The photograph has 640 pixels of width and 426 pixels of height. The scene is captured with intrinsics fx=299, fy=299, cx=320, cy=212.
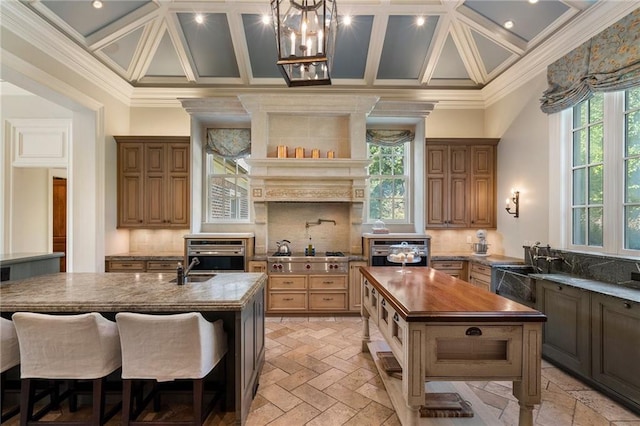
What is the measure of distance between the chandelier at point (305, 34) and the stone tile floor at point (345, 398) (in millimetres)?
2541

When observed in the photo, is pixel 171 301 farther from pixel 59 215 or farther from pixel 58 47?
pixel 59 215

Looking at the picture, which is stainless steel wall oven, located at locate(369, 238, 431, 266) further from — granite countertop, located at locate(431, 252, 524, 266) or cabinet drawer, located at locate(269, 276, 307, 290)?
cabinet drawer, located at locate(269, 276, 307, 290)

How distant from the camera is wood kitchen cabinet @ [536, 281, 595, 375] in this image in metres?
2.67

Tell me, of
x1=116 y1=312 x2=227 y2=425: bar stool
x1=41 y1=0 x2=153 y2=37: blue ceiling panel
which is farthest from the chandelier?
x1=41 y1=0 x2=153 y2=37: blue ceiling panel

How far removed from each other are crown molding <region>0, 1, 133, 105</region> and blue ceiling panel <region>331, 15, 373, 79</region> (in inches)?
139

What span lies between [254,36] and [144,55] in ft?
5.76

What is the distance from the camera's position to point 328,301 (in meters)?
4.50

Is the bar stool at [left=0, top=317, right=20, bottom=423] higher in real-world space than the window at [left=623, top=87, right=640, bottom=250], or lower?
lower

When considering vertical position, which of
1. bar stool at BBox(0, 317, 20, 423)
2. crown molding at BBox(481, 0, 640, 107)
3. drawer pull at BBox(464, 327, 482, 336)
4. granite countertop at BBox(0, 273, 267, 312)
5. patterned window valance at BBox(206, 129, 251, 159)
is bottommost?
bar stool at BBox(0, 317, 20, 423)

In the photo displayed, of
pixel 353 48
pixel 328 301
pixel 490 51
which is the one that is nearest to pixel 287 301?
pixel 328 301

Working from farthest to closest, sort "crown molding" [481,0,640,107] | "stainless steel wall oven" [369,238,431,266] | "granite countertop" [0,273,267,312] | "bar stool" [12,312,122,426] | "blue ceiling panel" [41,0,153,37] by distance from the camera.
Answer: "stainless steel wall oven" [369,238,431,266] < "blue ceiling panel" [41,0,153,37] < "crown molding" [481,0,640,107] < "granite countertop" [0,273,267,312] < "bar stool" [12,312,122,426]

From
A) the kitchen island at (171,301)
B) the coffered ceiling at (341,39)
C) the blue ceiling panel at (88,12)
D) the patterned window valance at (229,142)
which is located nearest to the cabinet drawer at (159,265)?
the kitchen island at (171,301)

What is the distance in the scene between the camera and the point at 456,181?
5.02 m

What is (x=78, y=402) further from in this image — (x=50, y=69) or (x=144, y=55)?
(x=144, y=55)
